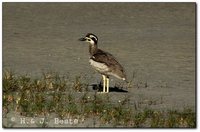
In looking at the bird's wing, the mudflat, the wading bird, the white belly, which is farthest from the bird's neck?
the mudflat

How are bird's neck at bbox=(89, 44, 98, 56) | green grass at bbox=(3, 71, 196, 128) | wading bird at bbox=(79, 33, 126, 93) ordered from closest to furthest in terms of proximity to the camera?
1. green grass at bbox=(3, 71, 196, 128)
2. wading bird at bbox=(79, 33, 126, 93)
3. bird's neck at bbox=(89, 44, 98, 56)

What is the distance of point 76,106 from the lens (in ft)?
39.1

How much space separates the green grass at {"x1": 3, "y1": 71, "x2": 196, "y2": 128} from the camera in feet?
36.8

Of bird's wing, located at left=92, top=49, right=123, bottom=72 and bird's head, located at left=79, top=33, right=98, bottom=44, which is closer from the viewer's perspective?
bird's wing, located at left=92, top=49, right=123, bottom=72

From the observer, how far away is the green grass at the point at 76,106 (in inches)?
442

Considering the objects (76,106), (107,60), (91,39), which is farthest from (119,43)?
(76,106)

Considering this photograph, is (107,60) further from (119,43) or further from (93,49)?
(119,43)

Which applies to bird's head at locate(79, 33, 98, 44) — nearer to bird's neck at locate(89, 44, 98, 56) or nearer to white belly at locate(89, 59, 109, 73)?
bird's neck at locate(89, 44, 98, 56)

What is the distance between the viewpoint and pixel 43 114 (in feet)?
37.6

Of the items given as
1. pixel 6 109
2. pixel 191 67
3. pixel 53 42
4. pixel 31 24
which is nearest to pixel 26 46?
pixel 53 42

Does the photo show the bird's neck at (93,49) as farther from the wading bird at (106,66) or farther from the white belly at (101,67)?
the white belly at (101,67)

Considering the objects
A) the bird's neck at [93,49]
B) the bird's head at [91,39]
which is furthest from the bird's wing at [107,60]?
the bird's head at [91,39]

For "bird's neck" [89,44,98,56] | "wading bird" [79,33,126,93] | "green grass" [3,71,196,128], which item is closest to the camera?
"green grass" [3,71,196,128]

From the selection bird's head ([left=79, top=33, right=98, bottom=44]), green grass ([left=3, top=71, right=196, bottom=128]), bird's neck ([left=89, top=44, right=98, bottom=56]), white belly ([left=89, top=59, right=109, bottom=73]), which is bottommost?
green grass ([left=3, top=71, right=196, bottom=128])
